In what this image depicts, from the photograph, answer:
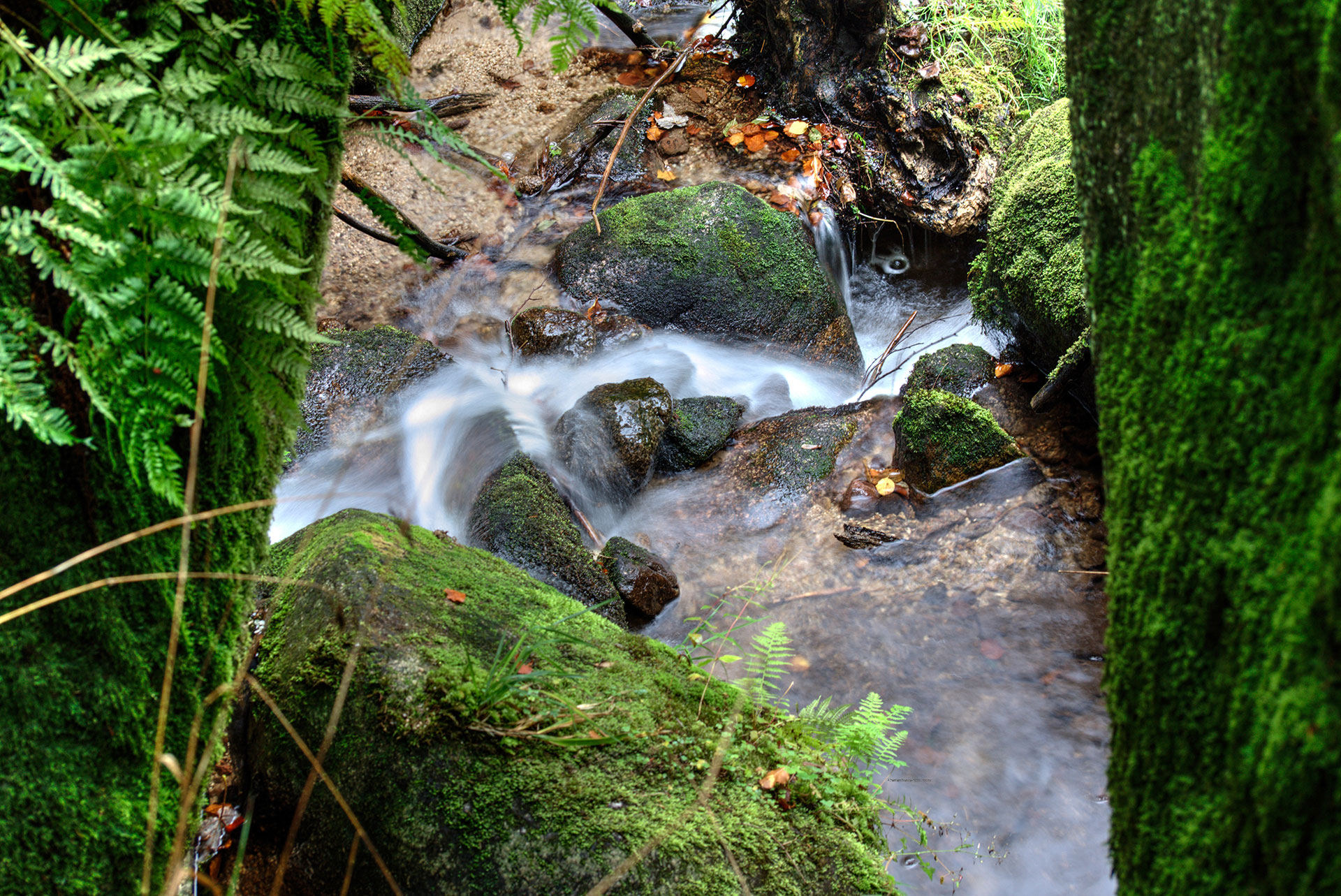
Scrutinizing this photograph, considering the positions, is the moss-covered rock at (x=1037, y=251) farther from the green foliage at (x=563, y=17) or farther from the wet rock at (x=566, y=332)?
the green foliage at (x=563, y=17)

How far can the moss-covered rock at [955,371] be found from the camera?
5852 millimetres

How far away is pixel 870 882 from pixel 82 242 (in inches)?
96.3

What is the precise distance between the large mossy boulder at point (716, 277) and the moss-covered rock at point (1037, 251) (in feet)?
4.23

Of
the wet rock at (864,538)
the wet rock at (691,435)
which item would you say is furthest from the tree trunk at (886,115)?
the wet rock at (864,538)

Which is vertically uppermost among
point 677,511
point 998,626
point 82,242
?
point 82,242

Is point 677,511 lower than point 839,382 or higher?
lower

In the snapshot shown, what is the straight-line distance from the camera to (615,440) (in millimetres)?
5383

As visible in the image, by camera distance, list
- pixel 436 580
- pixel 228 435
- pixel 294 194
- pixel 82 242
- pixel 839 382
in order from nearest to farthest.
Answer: pixel 82 242 → pixel 294 194 → pixel 228 435 → pixel 436 580 → pixel 839 382

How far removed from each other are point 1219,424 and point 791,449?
15.1ft

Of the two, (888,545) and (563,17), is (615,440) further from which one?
(563,17)

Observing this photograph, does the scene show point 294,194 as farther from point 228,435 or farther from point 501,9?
point 501,9

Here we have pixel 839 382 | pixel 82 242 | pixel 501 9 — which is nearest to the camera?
pixel 82 242

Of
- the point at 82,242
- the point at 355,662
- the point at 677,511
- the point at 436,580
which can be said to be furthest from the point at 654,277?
the point at 82,242

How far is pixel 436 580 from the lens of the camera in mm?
2727
